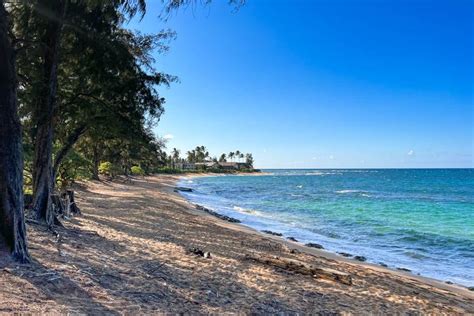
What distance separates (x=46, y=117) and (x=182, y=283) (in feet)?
18.4

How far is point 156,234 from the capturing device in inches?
444

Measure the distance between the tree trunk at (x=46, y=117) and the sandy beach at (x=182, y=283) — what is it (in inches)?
34.9

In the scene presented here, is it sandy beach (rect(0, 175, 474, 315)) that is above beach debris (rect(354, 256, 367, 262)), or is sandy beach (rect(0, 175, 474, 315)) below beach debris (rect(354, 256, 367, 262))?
above

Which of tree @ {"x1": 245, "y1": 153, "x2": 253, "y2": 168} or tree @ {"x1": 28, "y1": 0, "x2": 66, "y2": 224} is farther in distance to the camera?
tree @ {"x1": 245, "y1": 153, "x2": 253, "y2": 168}

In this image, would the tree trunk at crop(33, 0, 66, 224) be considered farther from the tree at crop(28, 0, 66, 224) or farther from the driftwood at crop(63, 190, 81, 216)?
the driftwood at crop(63, 190, 81, 216)

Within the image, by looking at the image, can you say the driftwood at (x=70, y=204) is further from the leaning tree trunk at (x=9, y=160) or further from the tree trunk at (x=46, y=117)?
the leaning tree trunk at (x=9, y=160)

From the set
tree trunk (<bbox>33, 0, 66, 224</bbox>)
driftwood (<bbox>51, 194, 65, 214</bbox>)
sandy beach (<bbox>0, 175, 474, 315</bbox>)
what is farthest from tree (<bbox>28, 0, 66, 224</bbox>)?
driftwood (<bbox>51, 194, 65, 214</bbox>)

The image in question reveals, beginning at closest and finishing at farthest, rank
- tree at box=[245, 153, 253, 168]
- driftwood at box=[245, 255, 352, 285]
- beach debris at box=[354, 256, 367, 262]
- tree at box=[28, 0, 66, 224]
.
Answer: driftwood at box=[245, 255, 352, 285]
tree at box=[28, 0, 66, 224]
beach debris at box=[354, 256, 367, 262]
tree at box=[245, 153, 253, 168]

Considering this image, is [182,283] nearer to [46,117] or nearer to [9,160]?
[9,160]

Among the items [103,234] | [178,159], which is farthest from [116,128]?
[178,159]

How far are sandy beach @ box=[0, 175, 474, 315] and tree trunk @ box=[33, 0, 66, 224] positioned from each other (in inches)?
34.9

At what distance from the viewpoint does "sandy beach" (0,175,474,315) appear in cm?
463

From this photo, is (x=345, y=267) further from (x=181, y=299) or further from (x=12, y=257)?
(x=12, y=257)

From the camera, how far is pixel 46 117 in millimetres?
8586
